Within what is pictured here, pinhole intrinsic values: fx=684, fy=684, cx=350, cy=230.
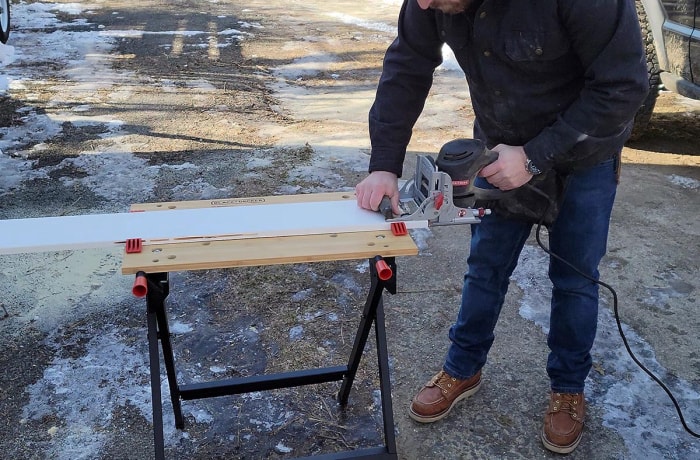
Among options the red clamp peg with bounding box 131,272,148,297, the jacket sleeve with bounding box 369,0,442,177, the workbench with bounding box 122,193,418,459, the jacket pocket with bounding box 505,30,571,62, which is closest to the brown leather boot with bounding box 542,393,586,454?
the workbench with bounding box 122,193,418,459

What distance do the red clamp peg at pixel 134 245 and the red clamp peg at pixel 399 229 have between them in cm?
70

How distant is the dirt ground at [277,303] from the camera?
2465 mm

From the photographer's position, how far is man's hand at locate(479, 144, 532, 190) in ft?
6.32

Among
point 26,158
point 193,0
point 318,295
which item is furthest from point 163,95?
point 193,0

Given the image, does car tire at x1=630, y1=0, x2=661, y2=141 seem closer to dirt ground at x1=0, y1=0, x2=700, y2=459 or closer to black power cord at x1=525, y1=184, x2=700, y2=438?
dirt ground at x1=0, y1=0, x2=700, y2=459

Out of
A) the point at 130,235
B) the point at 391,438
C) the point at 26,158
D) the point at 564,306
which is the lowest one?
the point at 26,158

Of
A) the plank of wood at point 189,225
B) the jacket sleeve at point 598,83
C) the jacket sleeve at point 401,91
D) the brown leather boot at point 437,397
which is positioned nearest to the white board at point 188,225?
the plank of wood at point 189,225

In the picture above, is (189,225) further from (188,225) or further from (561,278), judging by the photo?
(561,278)

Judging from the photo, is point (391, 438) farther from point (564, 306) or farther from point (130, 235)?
point (130, 235)

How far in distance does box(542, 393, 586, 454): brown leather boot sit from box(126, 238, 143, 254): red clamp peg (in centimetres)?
152

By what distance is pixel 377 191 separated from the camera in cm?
204

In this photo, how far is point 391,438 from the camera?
213 centimetres

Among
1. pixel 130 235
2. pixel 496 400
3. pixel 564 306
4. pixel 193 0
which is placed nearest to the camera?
pixel 130 235

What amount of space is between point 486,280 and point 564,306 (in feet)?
0.89
